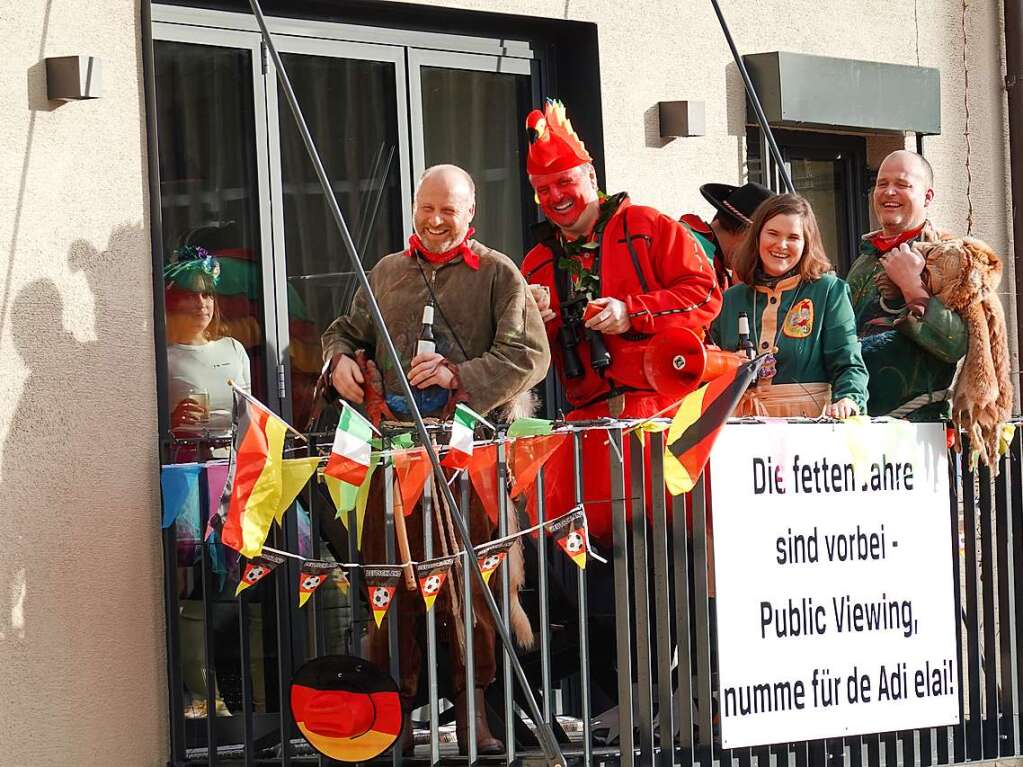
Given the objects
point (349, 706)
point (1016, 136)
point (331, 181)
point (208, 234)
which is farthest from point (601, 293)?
point (1016, 136)

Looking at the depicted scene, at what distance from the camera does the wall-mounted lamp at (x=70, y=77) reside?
581cm

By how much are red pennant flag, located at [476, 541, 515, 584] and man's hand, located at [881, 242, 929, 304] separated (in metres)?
1.86

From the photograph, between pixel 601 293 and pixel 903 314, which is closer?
pixel 601 293

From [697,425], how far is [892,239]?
1618 mm

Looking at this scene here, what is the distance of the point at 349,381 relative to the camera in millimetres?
5637

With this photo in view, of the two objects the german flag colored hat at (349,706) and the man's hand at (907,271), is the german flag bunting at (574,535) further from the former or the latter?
the man's hand at (907,271)

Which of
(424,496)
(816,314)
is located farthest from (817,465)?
(424,496)

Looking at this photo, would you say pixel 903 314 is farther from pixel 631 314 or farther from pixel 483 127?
pixel 483 127

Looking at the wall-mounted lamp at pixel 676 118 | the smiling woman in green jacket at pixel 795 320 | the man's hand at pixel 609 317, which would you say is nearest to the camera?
the man's hand at pixel 609 317

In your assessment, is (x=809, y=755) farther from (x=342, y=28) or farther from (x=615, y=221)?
(x=342, y=28)

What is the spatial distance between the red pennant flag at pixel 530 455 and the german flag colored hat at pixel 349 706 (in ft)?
2.37

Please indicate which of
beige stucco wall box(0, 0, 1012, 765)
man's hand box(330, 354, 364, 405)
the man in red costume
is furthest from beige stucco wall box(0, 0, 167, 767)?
the man in red costume

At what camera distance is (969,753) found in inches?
245

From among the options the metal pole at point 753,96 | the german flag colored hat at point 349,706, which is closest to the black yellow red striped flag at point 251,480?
the german flag colored hat at point 349,706
